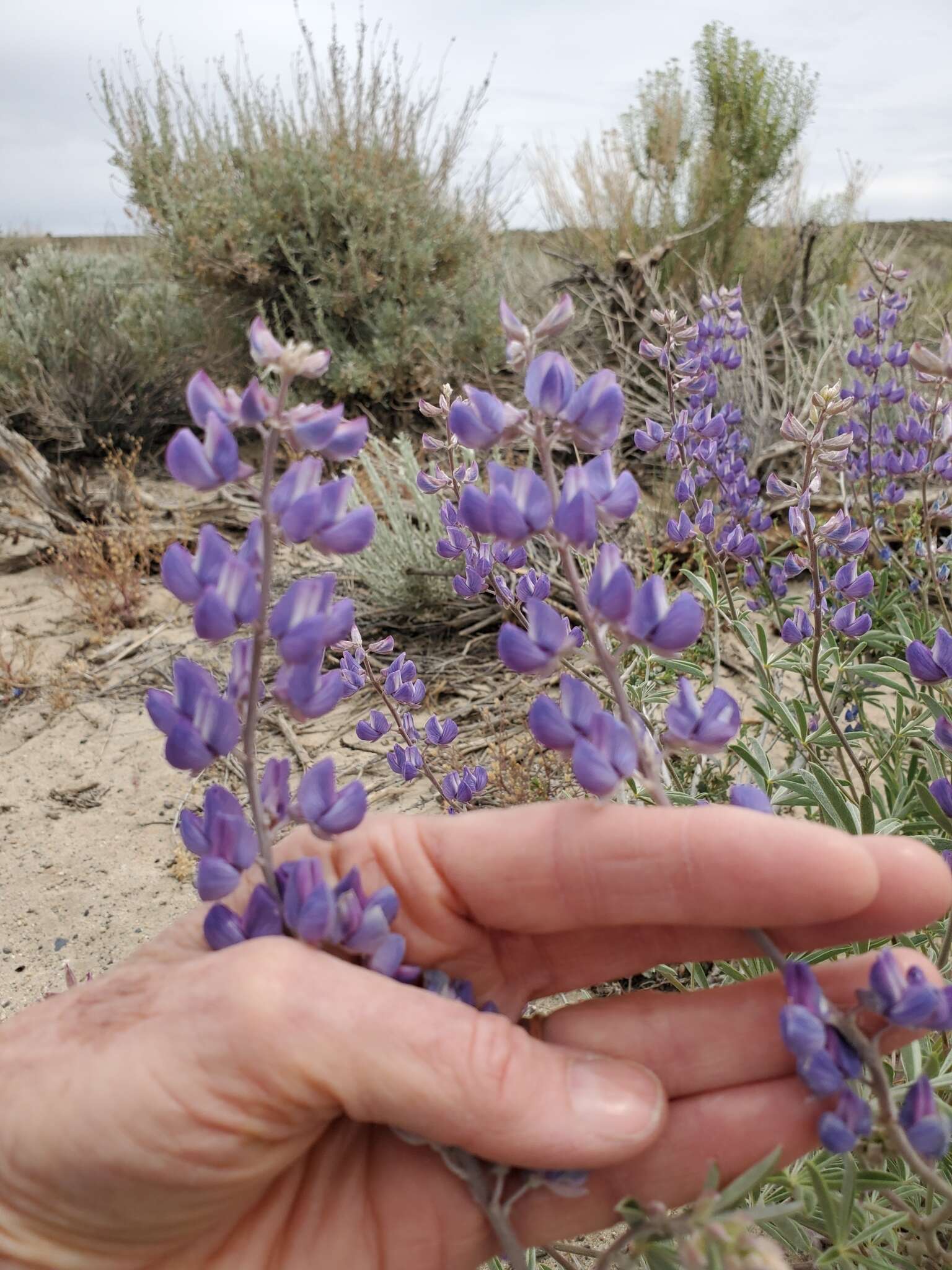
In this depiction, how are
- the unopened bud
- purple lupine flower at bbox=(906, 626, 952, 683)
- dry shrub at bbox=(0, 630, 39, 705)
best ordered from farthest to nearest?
dry shrub at bbox=(0, 630, 39, 705) < the unopened bud < purple lupine flower at bbox=(906, 626, 952, 683)

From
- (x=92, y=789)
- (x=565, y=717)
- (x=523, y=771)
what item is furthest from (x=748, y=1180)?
(x=92, y=789)

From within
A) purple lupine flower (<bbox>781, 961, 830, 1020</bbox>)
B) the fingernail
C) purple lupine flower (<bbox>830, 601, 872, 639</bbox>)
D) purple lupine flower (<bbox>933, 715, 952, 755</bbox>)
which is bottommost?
the fingernail

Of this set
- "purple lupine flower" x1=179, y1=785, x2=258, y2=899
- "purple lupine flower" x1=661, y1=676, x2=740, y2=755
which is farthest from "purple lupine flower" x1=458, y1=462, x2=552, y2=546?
"purple lupine flower" x1=179, y1=785, x2=258, y2=899

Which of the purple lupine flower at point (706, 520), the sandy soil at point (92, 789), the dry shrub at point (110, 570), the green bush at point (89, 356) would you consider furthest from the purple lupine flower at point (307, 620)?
the green bush at point (89, 356)

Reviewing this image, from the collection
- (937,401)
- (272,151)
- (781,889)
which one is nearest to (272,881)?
(781,889)

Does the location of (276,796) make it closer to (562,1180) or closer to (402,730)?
(562,1180)

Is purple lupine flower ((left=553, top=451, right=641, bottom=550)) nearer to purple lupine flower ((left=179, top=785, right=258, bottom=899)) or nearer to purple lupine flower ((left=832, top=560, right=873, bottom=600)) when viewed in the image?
purple lupine flower ((left=179, top=785, right=258, bottom=899))

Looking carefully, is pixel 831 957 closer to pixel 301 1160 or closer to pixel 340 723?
pixel 301 1160
